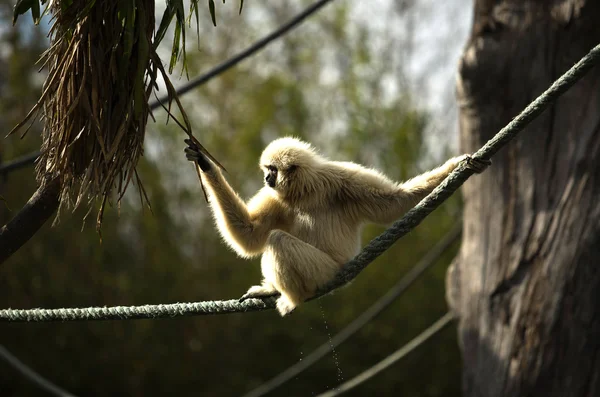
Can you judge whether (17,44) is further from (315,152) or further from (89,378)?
(315,152)

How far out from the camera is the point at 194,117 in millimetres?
8281

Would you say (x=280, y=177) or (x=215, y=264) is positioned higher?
(x=215, y=264)

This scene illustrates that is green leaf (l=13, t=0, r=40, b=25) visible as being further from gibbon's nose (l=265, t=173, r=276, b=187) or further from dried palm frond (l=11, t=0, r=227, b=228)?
gibbon's nose (l=265, t=173, r=276, b=187)

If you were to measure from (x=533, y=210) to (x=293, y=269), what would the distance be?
5.16 feet

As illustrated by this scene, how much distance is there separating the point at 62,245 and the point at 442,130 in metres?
4.99

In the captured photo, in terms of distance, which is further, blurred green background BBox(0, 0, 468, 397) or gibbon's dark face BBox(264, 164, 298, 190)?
blurred green background BBox(0, 0, 468, 397)

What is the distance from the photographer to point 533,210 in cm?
378

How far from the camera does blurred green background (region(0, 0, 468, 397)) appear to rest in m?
7.26

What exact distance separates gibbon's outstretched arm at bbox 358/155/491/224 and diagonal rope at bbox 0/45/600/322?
45 centimetres

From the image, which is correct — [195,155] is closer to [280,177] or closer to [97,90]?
[280,177]

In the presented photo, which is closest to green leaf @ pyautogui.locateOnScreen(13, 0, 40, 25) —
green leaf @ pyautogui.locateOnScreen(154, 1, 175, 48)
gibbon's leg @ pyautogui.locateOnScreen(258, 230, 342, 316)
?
green leaf @ pyautogui.locateOnScreen(154, 1, 175, 48)

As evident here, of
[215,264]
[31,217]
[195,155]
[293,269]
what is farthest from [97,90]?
[215,264]

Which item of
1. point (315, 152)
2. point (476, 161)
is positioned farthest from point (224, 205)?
point (476, 161)

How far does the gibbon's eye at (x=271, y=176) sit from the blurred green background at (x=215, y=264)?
4212 mm
